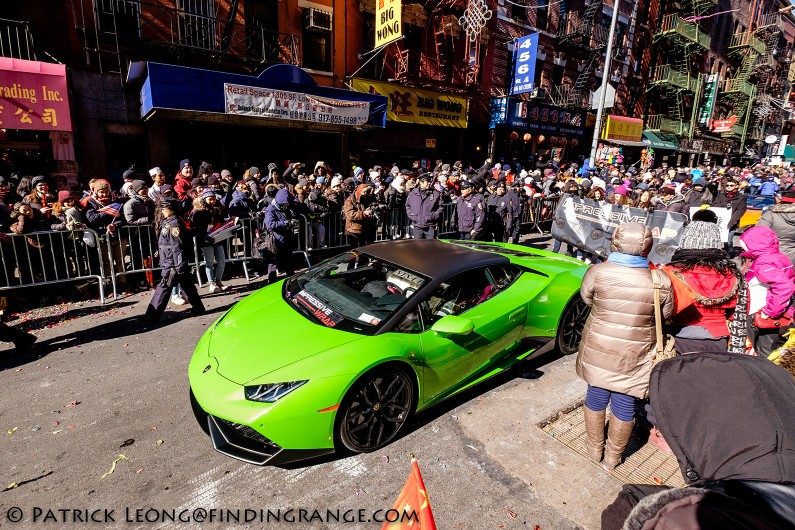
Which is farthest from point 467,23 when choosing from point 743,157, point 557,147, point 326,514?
point 743,157

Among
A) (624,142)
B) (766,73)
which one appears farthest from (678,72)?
(766,73)

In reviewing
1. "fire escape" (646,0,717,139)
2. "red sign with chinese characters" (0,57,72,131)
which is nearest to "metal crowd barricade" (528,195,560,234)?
"red sign with chinese characters" (0,57,72,131)

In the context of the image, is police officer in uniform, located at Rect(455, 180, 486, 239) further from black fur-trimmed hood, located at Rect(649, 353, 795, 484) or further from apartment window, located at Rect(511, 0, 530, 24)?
apartment window, located at Rect(511, 0, 530, 24)

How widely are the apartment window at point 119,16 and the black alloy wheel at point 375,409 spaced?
39.9 ft

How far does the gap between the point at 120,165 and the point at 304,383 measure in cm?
1204

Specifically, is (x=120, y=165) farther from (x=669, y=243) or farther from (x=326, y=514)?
(x=669, y=243)

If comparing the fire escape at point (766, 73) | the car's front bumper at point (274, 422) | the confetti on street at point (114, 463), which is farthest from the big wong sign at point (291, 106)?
the fire escape at point (766, 73)

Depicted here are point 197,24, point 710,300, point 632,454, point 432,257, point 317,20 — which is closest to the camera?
point 710,300

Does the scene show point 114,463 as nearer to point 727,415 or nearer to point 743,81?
point 727,415

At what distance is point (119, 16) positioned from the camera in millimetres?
10945

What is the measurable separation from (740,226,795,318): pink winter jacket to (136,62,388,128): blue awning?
10.8 m

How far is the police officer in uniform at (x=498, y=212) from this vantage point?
9.73 metres

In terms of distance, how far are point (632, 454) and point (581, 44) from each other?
24.3m

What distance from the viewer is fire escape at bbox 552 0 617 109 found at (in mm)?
21766
